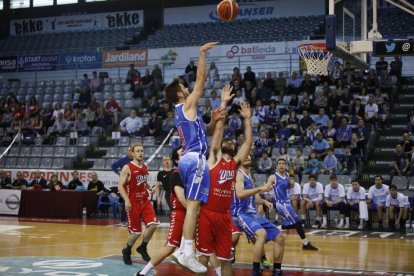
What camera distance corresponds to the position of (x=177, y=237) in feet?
27.5

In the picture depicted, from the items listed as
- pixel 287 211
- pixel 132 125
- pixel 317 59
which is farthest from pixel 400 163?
pixel 132 125

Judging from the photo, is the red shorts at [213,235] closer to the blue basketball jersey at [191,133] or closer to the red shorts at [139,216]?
the blue basketball jersey at [191,133]

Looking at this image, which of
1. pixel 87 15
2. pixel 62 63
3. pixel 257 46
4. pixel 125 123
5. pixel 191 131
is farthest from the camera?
pixel 87 15

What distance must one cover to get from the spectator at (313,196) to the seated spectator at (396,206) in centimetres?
174

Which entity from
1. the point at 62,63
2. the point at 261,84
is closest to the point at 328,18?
the point at 261,84

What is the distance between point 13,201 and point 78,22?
16727mm

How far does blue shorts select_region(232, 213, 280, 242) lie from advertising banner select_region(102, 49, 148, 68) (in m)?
19.4

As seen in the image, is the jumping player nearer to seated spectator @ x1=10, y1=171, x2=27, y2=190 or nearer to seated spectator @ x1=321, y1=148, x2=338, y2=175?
seated spectator @ x1=321, y1=148, x2=338, y2=175

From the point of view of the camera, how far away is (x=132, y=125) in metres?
23.3

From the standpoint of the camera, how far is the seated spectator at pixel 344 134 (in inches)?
772

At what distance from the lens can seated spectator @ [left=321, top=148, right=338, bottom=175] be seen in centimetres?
1872

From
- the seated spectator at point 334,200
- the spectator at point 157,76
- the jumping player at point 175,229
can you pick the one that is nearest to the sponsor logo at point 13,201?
the spectator at point 157,76

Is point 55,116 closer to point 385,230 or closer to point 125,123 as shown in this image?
point 125,123

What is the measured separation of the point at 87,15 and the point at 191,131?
98.4 ft
